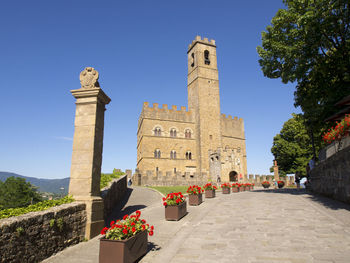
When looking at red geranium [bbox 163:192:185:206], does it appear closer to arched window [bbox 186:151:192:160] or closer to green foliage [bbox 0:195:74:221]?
green foliage [bbox 0:195:74:221]

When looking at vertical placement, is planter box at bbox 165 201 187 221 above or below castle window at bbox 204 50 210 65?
below

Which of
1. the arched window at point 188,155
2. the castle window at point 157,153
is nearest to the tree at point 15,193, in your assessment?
the castle window at point 157,153

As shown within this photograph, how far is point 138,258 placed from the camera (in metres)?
4.93

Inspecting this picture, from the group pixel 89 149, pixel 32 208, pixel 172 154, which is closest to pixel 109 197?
pixel 89 149

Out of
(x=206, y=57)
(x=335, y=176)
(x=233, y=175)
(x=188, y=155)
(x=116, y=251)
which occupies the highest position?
(x=206, y=57)

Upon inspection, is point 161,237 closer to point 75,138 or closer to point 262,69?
point 75,138

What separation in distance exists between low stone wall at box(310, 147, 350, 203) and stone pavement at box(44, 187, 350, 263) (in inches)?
44.7

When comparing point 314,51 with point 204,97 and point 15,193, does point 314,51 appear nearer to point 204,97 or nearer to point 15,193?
point 204,97

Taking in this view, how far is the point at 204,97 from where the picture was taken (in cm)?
3966

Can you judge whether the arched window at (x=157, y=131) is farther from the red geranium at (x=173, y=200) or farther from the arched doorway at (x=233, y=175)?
the red geranium at (x=173, y=200)

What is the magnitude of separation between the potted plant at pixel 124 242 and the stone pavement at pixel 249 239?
0.35 metres

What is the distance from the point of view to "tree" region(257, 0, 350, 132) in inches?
488

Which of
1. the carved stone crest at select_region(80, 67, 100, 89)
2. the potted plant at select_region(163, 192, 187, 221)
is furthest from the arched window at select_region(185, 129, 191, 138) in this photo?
the carved stone crest at select_region(80, 67, 100, 89)

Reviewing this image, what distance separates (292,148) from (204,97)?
16819 millimetres
